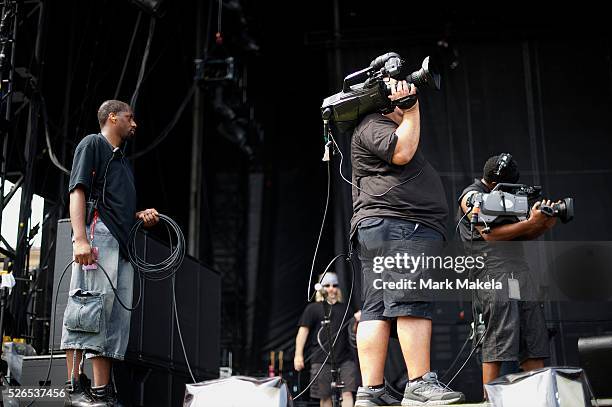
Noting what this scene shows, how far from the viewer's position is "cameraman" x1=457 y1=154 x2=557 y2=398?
13.8 ft

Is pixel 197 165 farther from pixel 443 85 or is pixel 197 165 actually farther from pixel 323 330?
pixel 323 330

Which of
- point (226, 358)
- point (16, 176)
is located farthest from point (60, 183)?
point (226, 358)

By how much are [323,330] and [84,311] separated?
3.73 m

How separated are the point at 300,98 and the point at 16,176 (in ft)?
18.2

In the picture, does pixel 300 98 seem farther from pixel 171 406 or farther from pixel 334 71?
pixel 171 406

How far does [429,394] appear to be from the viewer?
3.38 m

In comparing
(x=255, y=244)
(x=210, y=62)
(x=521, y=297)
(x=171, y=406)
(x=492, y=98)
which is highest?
(x=210, y=62)

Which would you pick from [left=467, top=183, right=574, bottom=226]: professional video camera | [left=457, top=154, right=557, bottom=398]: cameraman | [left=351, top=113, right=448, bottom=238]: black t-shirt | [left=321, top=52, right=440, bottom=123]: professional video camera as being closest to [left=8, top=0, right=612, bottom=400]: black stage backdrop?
[left=457, top=154, right=557, bottom=398]: cameraman

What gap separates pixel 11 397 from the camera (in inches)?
189

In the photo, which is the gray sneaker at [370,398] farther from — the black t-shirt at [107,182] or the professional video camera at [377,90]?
the black t-shirt at [107,182]

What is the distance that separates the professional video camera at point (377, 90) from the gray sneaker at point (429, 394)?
4.16ft

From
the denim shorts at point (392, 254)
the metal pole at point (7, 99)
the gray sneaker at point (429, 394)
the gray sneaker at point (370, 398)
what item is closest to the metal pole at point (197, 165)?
the metal pole at point (7, 99)

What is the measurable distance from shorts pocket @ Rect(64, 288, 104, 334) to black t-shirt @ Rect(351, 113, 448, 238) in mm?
1392

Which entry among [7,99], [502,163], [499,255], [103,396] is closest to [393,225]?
[499,255]
